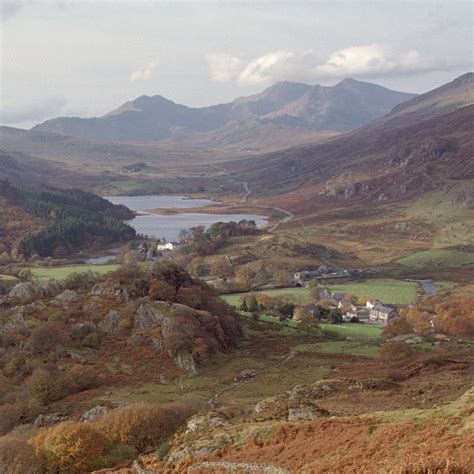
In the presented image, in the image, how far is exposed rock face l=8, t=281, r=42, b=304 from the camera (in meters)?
80.5

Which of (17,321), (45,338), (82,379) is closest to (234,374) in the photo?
(82,379)

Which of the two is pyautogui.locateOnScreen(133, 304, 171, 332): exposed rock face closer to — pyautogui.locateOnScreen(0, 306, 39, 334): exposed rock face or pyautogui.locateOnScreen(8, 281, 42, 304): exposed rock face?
pyautogui.locateOnScreen(0, 306, 39, 334): exposed rock face

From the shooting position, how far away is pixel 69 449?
34.3m

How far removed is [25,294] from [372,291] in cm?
7729

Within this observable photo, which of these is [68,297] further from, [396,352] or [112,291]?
[396,352]

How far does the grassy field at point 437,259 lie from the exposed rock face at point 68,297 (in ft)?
351

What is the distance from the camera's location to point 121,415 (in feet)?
130

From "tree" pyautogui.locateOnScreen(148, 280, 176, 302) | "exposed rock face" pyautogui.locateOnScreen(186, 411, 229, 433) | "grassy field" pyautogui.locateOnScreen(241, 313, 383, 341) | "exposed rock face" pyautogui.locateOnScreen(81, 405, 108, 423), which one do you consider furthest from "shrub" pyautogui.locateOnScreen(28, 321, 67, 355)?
"grassy field" pyautogui.locateOnScreen(241, 313, 383, 341)

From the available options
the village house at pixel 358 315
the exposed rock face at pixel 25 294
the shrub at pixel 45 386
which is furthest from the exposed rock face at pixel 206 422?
the village house at pixel 358 315

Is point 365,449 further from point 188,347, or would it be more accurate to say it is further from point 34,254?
point 34,254

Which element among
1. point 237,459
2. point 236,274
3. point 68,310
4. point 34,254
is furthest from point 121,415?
point 34,254

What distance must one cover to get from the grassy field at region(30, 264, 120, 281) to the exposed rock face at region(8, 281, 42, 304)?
163 ft

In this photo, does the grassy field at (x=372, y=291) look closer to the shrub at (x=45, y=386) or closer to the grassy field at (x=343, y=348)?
the grassy field at (x=343, y=348)

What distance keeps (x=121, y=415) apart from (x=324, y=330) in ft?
172
